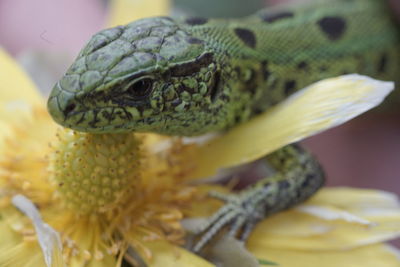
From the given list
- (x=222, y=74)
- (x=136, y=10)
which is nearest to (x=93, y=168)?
(x=222, y=74)

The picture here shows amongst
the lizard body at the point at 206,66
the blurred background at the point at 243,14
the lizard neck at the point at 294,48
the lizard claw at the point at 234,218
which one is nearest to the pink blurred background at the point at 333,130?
the blurred background at the point at 243,14

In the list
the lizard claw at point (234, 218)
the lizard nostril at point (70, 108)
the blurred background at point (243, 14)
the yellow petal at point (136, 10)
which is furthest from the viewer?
the blurred background at point (243, 14)

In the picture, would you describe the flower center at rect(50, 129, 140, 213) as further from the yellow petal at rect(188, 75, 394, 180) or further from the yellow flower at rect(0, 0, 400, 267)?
the yellow petal at rect(188, 75, 394, 180)

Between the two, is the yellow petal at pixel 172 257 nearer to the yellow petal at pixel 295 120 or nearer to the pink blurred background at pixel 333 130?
the yellow petal at pixel 295 120

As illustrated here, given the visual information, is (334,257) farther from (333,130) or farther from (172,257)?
(333,130)

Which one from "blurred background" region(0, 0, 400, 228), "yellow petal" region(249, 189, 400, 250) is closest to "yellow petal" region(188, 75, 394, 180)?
"yellow petal" region(249, 189, 400, 250)

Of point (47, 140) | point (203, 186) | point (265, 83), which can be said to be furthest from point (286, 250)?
point (47, 140)
